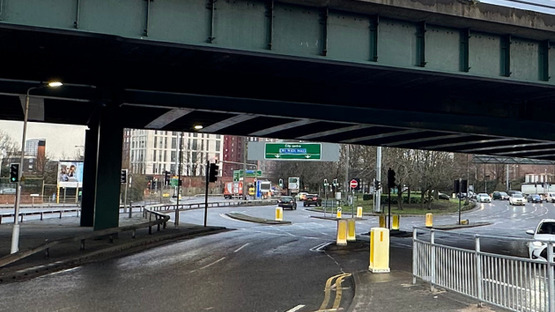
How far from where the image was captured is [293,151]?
59.1 meters

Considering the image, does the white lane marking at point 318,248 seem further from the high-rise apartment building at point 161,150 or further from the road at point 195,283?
the high-rise apartment building at point 161,150

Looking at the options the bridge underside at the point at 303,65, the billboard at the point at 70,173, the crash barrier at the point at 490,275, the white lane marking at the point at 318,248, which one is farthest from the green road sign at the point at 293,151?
the crash barrier at the point at 490,275

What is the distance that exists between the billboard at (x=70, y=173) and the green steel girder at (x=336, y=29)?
156 feet

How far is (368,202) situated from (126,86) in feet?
188

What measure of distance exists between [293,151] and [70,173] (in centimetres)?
2630

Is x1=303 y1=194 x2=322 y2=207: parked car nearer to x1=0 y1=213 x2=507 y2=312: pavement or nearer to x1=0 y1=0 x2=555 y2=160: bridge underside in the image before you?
x1=0 y1=213 x2=507 y2=312: pavement

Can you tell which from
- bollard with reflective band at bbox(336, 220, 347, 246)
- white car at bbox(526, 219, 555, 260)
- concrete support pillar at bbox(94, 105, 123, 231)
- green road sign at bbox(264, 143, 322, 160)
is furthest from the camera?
green road sign at bbox(264, 143, 322, 160)

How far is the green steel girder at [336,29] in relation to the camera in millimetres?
12750

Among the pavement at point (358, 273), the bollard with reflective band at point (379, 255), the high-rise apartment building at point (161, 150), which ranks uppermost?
the high-rise apartment building at point (161, 150)

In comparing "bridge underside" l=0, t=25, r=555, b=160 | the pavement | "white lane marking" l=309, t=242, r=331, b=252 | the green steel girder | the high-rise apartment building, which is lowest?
"white lane marking" l=309, t=242, r=331, b=252


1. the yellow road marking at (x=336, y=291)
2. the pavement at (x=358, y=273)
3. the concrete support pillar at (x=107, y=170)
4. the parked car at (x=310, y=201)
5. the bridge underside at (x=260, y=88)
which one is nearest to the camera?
the pavement at (x=358, y=273)

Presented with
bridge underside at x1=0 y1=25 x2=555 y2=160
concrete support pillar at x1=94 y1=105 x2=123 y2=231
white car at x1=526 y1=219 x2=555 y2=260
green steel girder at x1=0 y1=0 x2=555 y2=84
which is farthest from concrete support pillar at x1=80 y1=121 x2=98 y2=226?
white car at x1=526 y1=219 x2=555 y2=260

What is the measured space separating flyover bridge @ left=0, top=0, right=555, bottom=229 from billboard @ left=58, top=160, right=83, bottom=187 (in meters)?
33.6

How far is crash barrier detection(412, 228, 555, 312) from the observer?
23.5 ft
